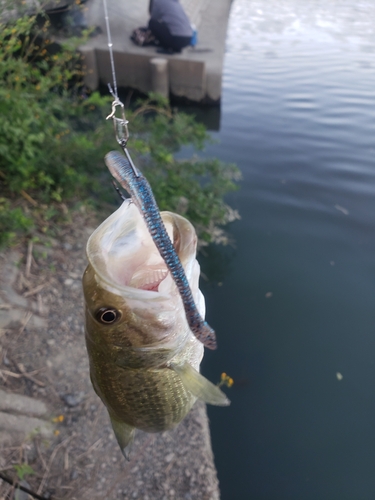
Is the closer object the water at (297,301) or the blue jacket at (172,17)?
the water at (297,301)

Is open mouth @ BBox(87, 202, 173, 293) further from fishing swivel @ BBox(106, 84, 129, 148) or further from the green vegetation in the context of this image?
the green vegetation

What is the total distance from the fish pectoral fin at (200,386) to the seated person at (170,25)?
9.48 m

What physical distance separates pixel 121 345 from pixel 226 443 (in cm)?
280

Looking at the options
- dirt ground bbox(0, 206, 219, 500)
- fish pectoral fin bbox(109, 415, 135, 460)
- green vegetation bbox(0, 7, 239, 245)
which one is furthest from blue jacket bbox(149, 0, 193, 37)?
fish pectoral fin bbox(109, 415, 135, 460)

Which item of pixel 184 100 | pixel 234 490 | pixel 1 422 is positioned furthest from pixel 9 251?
pixel 184 100

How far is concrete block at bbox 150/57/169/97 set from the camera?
8.82 meters

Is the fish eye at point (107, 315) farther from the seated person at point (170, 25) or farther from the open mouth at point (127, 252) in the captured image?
Result: the seated person at point (170, 25)

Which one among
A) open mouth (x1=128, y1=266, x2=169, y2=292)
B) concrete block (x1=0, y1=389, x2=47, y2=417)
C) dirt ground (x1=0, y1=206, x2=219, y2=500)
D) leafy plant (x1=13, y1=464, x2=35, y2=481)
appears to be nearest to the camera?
open mouth (x1=128, y1=266, x2=169, y2=292)

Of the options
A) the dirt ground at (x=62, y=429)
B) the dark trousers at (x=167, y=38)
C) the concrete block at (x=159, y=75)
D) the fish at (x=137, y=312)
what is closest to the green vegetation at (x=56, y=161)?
the dirt ground at (x=62, y=429)

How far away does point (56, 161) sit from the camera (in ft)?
13.0

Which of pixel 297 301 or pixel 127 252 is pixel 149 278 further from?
pixel 297 301

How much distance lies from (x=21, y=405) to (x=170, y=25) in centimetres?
909

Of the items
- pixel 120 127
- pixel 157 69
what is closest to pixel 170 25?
pixel 157 69

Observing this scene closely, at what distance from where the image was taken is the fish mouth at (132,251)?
104cm
